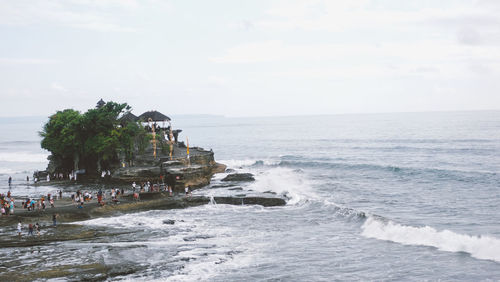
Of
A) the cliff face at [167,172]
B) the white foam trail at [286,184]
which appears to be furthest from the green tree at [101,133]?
the white foam trail at [286,184]

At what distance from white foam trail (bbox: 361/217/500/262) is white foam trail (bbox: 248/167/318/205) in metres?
10.8

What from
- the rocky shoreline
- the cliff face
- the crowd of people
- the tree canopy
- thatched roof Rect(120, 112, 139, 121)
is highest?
thatched roof Rect(120, 112, 139, 121)

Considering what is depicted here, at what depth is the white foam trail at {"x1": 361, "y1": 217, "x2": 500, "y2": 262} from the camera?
Answer: 77.1 ft

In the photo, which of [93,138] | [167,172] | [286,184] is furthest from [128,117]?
[286,184]

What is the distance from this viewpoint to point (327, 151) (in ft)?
288

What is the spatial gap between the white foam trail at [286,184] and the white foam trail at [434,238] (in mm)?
10778

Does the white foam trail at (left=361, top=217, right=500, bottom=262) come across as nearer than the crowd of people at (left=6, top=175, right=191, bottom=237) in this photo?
Yes

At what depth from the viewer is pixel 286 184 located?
49.8 m

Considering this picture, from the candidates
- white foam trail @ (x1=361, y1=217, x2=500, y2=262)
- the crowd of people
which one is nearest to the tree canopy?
the crowd of people

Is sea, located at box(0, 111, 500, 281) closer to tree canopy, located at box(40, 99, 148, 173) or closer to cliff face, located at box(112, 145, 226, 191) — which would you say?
cliff face, located at box(112, 145, 226, 191)

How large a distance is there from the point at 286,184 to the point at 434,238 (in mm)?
24765

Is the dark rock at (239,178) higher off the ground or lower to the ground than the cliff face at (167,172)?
lower

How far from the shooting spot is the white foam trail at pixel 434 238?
23.5 metres

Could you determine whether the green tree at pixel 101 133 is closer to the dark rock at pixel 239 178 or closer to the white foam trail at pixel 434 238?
the dark rock at pixel 239 178
